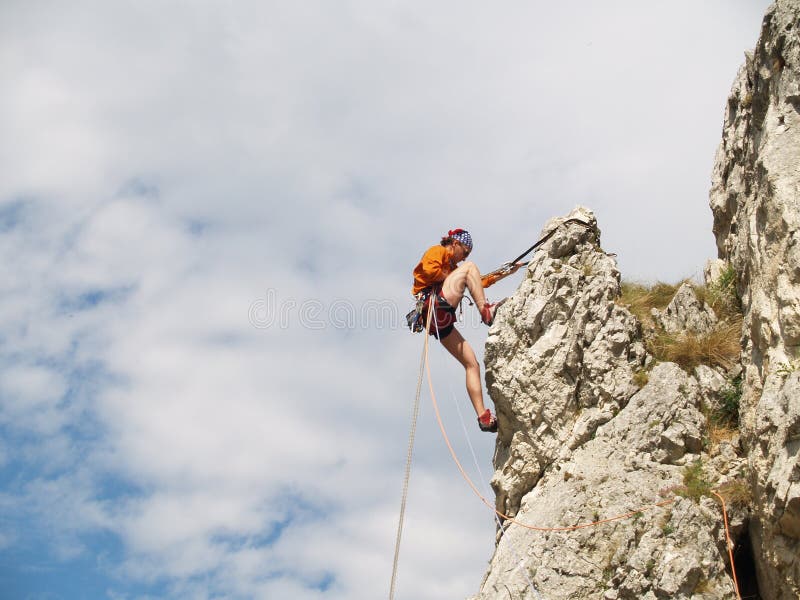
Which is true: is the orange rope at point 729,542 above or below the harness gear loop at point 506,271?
below

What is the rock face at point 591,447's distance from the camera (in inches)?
353

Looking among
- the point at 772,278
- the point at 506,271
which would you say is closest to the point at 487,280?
the point at 506,271

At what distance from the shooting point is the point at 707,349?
10742 millimetres

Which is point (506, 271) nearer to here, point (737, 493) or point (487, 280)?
point (487, 280)

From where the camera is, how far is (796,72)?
1015 cm

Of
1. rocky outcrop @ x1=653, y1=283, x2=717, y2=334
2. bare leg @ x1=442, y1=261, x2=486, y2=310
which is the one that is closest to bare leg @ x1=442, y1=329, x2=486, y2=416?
bare leg @ x1=442, y1=261, x2=486, y2=310

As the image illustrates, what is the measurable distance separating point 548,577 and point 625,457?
1.91 m

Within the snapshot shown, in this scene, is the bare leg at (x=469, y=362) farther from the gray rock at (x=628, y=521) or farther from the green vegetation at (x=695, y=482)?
the green vegetation at (x=695, y=482)

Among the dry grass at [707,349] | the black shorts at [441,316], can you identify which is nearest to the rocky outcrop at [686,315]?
the dry grass at [707,349]

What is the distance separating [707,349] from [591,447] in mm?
2173

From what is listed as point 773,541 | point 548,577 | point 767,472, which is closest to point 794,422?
point 767,472

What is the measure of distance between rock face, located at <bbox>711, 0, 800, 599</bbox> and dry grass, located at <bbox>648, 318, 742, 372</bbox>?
273mm

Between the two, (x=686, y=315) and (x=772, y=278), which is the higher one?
(x=686, y=315)

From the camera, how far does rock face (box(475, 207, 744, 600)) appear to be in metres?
8.98
